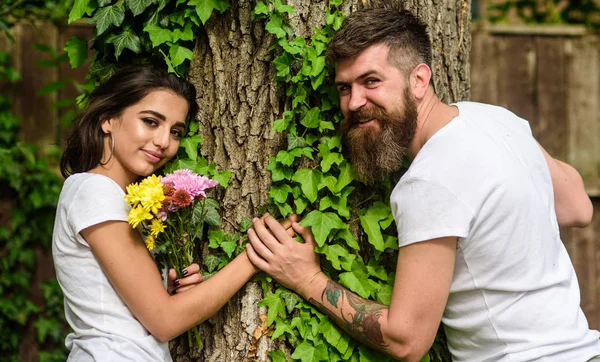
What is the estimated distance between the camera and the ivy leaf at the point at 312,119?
8.79ft

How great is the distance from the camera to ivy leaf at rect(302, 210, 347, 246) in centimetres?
259

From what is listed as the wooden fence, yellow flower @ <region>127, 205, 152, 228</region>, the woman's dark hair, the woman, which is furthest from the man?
the wooden fence

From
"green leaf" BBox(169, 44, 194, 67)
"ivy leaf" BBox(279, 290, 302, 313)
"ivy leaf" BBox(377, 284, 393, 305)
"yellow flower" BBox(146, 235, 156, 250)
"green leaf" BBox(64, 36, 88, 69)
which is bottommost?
"ivy leaf" BBox(377, 284, 393, 305)

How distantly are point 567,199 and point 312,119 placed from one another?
1143 mm

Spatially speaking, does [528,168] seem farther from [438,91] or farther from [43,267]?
[43,267]

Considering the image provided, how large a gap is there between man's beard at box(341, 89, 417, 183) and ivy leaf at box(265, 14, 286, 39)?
421 millimetres

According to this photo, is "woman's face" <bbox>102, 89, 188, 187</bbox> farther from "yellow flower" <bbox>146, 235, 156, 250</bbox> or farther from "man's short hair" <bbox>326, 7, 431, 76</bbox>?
"man's short hair" <bbox>326, 7, 431, 76</bbox>

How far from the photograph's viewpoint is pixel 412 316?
7.81 ft

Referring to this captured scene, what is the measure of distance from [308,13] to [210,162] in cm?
73

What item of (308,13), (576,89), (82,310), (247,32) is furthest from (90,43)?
(576,89)

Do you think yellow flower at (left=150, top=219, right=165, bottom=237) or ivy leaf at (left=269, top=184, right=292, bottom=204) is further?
ivy leaf at (left=269, top=184, right=292, bottom=204)

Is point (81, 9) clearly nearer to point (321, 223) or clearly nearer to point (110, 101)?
point (110, 101)

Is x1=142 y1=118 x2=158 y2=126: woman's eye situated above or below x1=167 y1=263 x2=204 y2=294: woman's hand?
above

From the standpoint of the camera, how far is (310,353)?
265cm
